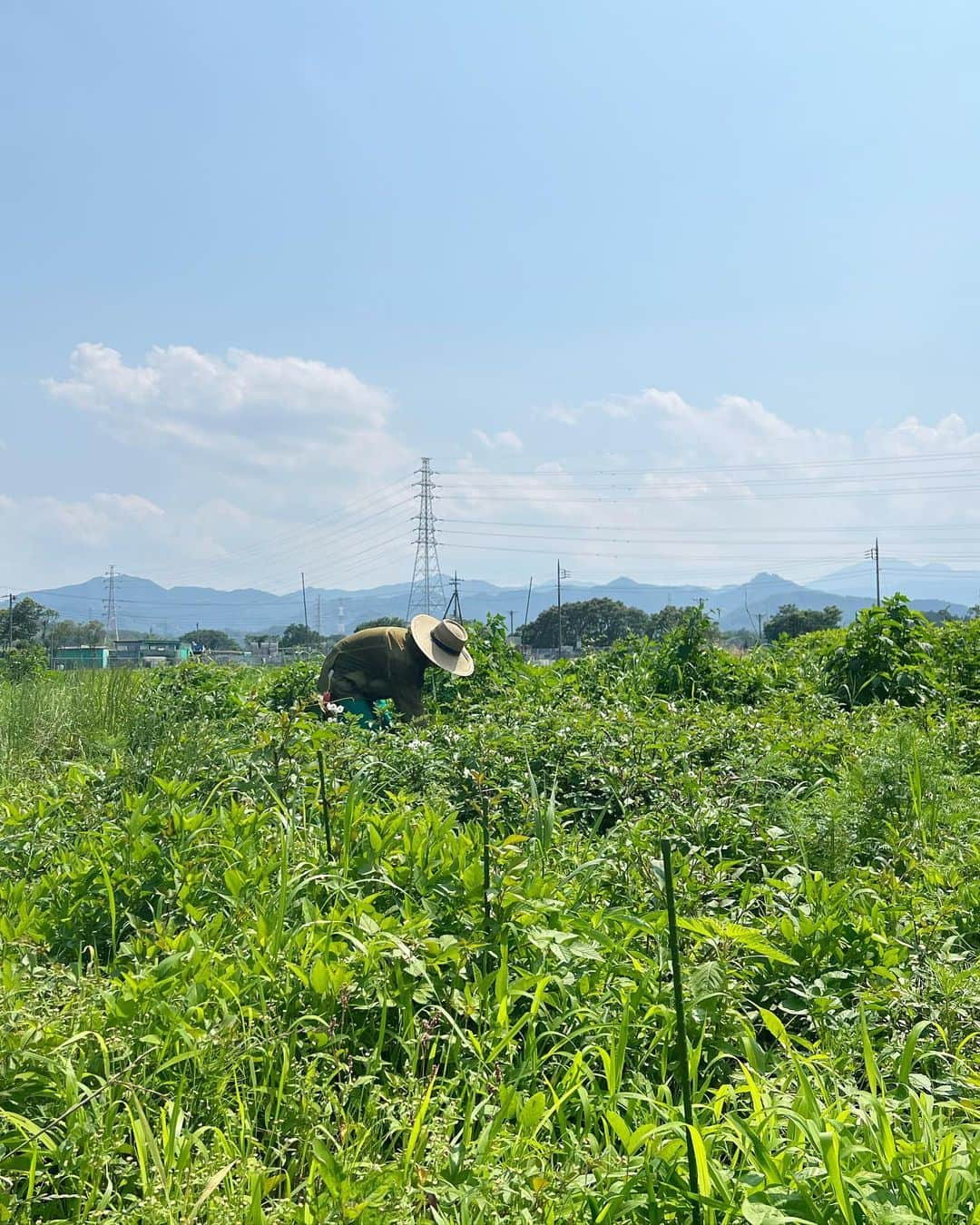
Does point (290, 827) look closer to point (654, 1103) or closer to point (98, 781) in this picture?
point (98, 781)

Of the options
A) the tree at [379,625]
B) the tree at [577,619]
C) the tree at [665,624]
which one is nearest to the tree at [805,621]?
the tree at [665,624]

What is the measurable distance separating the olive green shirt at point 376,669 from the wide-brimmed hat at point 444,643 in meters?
0.13

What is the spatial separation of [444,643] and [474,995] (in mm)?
6691

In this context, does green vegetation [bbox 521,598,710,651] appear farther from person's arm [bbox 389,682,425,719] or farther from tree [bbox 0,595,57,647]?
person's arm [bbox 389,682,425,719]

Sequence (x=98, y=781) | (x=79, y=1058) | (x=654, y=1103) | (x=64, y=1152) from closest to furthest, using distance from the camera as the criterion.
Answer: (x=64, y=1152) → (x=654, y=1103) → (x=79, y=1058) → (x=98, y=781)

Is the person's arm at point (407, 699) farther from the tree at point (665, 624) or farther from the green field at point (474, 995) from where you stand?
the green field at point (474, 995)

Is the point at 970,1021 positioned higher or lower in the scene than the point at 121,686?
lower

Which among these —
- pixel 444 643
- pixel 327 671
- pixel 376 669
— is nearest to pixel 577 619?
pixel 444 643

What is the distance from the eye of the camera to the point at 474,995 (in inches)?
85.1

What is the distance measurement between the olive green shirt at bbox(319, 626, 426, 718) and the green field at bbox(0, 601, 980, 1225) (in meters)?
4.34

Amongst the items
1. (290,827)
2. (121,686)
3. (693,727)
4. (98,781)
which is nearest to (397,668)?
(121,686)

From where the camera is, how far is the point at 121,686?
7.20 m

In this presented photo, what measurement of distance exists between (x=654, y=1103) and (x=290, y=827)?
1574 millimetres

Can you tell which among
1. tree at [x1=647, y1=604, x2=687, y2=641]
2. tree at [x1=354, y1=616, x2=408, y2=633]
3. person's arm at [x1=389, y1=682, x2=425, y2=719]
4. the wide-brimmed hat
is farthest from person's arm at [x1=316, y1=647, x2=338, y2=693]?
tree at [x1=647, y1=604, x2=687, y2=641]
